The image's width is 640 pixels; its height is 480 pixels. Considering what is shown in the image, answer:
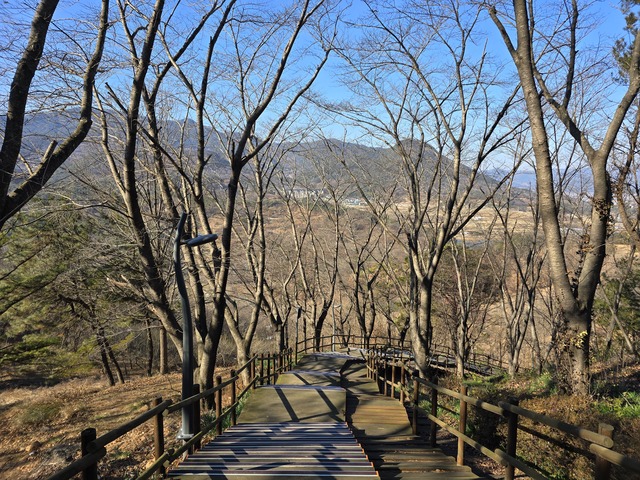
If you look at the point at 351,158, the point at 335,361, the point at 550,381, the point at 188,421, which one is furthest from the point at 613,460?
the point at 351,158

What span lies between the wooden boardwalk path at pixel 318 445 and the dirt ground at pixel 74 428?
2.34m

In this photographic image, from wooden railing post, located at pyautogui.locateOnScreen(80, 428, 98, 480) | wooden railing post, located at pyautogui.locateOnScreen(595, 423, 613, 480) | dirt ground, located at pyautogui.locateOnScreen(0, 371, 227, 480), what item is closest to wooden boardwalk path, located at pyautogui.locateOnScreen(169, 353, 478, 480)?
wooden railing post, located at pyautogui.locateOnScreen(80, 428, 98, 480)

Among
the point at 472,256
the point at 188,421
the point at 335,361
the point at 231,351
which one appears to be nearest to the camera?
the point at 188,421

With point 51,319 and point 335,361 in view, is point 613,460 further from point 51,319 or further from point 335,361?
point 51,319

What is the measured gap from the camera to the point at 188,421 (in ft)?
21.3

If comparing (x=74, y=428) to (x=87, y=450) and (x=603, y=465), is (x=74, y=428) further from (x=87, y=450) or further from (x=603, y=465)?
(x=603, y=465)

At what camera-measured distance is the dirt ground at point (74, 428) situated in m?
11.9

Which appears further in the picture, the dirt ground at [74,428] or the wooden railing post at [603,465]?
the dirt ground at [74,428]

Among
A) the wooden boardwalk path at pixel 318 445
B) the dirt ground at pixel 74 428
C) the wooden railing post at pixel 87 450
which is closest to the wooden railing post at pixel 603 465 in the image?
the wooden boardwalk path at pixel 318 445

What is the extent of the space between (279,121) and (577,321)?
8.51 m

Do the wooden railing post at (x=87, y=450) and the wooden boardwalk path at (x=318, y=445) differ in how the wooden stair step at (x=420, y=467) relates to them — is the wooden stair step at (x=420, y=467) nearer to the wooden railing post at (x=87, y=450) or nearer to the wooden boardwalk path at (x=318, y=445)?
the wooden boardwalk path at (x=318, y=445)

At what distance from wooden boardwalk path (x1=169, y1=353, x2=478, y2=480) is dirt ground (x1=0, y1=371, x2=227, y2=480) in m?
2.34

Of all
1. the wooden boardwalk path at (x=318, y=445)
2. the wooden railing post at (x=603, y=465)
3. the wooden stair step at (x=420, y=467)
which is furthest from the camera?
the wooden stair step at (x=420, y=467)

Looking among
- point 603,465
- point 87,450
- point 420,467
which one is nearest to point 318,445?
point 420,467
